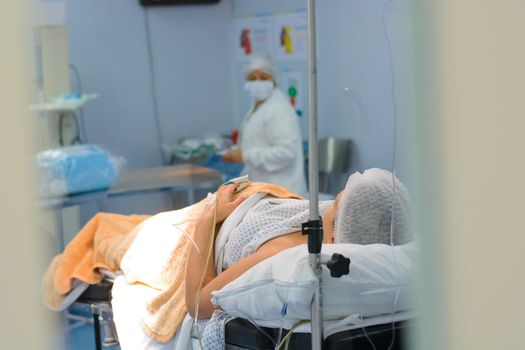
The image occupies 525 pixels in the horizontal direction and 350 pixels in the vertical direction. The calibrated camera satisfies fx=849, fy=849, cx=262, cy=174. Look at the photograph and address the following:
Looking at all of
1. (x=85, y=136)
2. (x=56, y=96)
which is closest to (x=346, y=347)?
(x=56, y=96)

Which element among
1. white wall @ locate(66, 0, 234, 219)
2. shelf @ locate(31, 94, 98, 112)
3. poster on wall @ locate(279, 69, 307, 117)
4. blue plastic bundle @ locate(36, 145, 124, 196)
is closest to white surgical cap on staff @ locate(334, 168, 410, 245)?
blue plastic bundle @ locate(36, 145, 124, 196)

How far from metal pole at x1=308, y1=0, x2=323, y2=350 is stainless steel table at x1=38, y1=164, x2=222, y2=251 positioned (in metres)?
1.97

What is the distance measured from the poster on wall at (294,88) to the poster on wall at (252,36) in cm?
25

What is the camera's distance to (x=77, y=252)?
8.52ft

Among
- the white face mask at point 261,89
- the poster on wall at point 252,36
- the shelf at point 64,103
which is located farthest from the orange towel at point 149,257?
the poster on wall at point 252,36

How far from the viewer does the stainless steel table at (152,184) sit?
11.9 feet

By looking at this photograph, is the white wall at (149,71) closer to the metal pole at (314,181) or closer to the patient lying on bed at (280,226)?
the patient lying on bed at (280,226)

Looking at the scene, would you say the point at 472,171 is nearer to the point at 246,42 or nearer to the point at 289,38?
the point at 289,38

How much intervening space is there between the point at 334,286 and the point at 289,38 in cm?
332

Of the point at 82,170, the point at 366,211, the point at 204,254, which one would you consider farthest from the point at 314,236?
the point at 82,170

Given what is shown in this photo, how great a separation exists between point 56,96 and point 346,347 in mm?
3036

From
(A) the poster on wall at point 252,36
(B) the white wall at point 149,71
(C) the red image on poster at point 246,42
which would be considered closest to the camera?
(A) the poster on wall at point 252,36

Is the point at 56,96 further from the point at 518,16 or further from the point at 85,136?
the point at 518,16

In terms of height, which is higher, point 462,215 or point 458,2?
point 458,2
